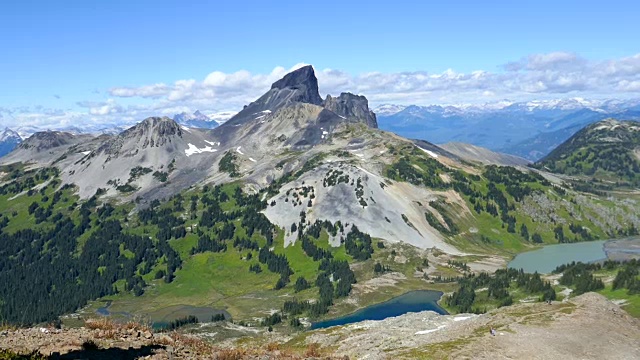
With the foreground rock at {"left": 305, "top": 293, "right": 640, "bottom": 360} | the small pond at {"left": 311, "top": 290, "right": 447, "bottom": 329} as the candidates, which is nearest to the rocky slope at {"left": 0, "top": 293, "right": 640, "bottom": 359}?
the foreground rock at {"left": 305, "top": 293, "right": 640, "bottom": 360}

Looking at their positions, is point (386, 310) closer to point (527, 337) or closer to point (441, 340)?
point (441, 340)

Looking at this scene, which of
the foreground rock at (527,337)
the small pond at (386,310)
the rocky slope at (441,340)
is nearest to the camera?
the rocky slope at (441,340)

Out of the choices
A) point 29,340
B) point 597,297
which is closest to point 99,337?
point 29,340

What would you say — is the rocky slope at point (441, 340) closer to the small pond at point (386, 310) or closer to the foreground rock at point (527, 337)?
the foreground rock at point (527, 337)

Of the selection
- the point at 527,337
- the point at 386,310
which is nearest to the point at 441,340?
the point at 527,337

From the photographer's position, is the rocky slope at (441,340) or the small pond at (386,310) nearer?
the rocky slope at (441,340)

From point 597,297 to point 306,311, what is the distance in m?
143

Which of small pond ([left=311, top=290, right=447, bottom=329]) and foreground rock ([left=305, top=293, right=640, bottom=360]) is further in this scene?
small pond ([left=311, top=290, right=447, bottom=329])

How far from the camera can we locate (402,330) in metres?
67.1

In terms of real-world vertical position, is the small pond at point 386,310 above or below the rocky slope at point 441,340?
below

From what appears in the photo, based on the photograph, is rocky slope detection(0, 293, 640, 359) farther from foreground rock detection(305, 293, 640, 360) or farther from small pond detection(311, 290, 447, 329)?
small pond detection(311, 290, 447, 329)

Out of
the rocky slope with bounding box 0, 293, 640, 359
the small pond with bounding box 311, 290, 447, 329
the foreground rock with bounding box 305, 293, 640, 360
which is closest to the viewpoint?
the rocky slope with bounding box 0, 293, 640, 359

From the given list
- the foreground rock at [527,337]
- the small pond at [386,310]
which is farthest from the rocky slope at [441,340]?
the small pond at [386,310]

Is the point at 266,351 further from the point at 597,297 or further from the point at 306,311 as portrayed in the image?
the point at 306,311
